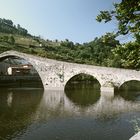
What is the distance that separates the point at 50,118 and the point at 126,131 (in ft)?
24.9

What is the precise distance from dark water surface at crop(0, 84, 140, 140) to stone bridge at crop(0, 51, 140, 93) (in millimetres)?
7488

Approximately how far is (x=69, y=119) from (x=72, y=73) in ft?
77.9

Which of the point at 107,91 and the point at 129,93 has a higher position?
the point at 107,91

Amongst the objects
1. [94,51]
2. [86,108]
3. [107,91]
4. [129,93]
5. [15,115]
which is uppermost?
[94,51]

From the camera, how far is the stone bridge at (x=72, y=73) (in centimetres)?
4656

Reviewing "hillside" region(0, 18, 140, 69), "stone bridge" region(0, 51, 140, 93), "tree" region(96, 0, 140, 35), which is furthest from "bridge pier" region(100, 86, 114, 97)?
"tree" region(96, 0, 140, 35)

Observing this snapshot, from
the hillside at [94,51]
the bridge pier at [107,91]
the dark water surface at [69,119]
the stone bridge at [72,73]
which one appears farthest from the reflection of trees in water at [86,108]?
the stone bridge at [72,73]

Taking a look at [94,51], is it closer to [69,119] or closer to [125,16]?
[69,119]

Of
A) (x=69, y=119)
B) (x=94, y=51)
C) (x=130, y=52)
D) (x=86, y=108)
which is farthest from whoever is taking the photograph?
(x=94, y=51)

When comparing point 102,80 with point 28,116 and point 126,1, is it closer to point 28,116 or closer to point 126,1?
point 28,116

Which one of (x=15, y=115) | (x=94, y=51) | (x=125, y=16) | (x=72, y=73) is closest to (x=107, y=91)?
(x=72, y=73)

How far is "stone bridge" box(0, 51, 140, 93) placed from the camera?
4656cm

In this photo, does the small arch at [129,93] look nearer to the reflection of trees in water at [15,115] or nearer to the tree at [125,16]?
the reflection of trees in water at [15,115]

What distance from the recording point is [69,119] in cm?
2638
